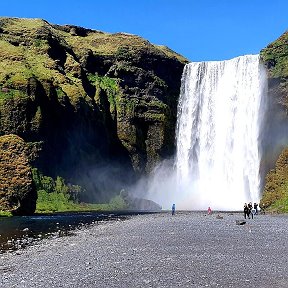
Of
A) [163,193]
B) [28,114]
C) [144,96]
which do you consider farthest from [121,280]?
[144,96]

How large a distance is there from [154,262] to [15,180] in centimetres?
5630

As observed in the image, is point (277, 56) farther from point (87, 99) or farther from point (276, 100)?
point (87, 99)

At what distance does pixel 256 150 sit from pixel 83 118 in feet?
139

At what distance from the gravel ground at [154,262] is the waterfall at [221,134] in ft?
205

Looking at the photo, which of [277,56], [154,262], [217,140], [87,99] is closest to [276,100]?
[277,56]

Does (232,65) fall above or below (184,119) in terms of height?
above

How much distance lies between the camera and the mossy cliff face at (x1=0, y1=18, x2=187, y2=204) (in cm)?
10594

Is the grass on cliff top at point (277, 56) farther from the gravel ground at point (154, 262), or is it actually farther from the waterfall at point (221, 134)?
the gravel ground at point (154, 262)

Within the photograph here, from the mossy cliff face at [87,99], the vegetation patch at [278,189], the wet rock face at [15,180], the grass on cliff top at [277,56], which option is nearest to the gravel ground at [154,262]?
the vegetation patch at [278,189]

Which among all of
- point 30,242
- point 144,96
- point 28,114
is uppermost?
point 144,96

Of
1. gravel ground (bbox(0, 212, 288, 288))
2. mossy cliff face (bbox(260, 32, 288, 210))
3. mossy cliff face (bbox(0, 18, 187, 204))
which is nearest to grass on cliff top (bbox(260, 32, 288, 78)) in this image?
mossy cliff face (bbox(260, 32, 288, 210))

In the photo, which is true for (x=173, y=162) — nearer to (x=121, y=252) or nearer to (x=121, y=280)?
(x=121, y=252)

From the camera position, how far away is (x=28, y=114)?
104625 millimetres

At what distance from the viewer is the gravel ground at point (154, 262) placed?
17.7m
